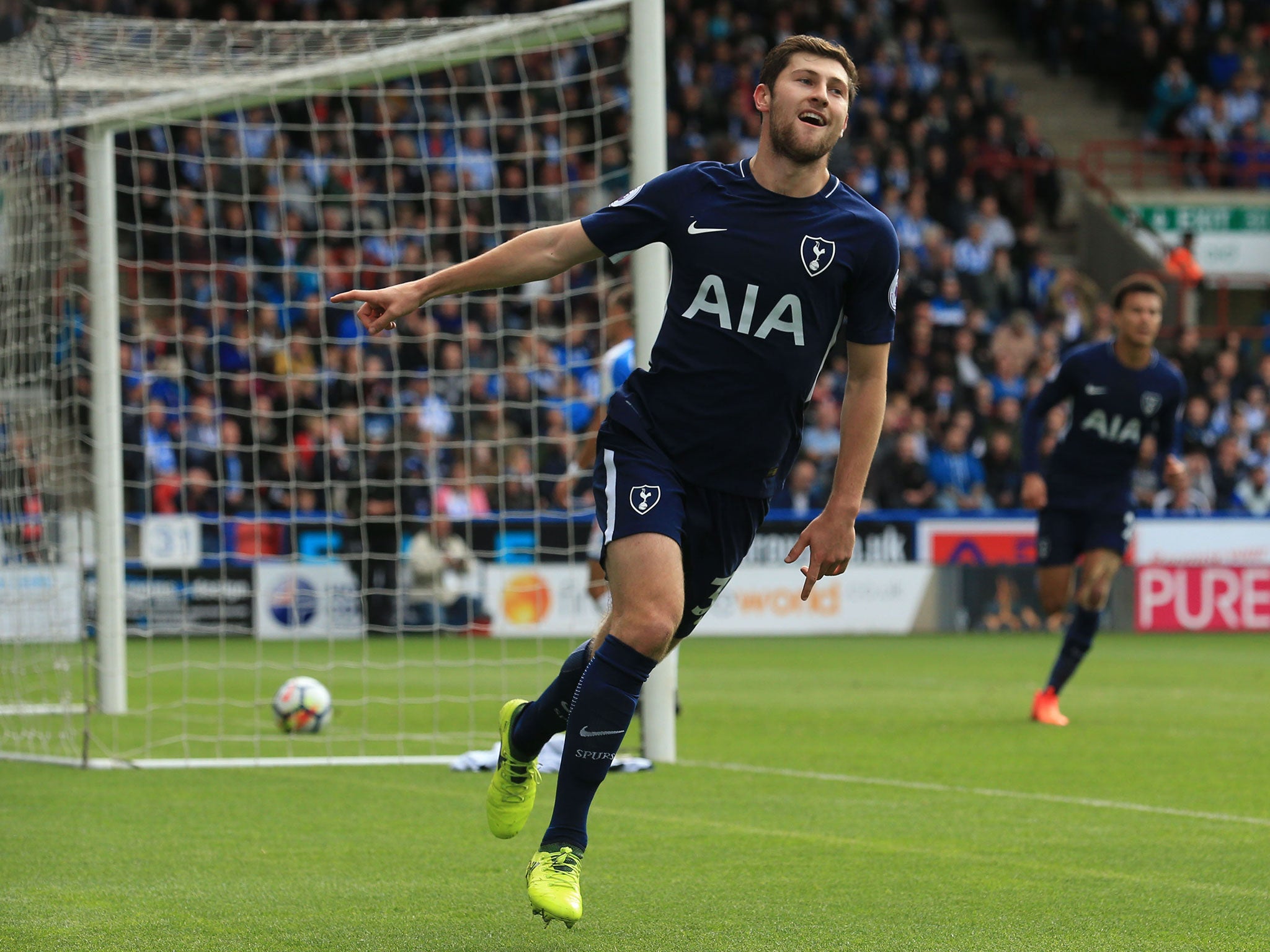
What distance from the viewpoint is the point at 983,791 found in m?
7.35

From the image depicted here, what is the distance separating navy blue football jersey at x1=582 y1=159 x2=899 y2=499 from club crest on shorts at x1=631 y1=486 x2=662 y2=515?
135mm

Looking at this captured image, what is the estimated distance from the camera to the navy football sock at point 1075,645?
33.3 feet

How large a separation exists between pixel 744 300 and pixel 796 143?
44 cm

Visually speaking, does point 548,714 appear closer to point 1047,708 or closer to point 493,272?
point 493,272

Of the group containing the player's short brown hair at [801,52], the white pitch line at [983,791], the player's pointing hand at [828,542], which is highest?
the player's short brown hair at [801,52]

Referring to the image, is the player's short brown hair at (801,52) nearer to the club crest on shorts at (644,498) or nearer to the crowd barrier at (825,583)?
the club crest on shorts at (644,498)

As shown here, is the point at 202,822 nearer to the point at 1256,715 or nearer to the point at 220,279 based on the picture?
the point at 1256,715

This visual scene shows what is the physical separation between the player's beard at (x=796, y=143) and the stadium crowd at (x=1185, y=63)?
23.3m

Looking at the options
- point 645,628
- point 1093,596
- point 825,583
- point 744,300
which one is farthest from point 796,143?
point 825,583

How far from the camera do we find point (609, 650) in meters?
4.54

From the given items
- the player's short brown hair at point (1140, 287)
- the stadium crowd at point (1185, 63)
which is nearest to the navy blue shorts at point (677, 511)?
the player's short brown hair at point (1140, 287)

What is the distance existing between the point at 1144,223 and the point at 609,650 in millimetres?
22506

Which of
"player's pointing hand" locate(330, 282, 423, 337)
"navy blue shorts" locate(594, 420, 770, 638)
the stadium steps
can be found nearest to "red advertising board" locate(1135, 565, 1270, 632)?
the stadium steps

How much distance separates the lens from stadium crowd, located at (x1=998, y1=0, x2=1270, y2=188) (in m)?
26.8
